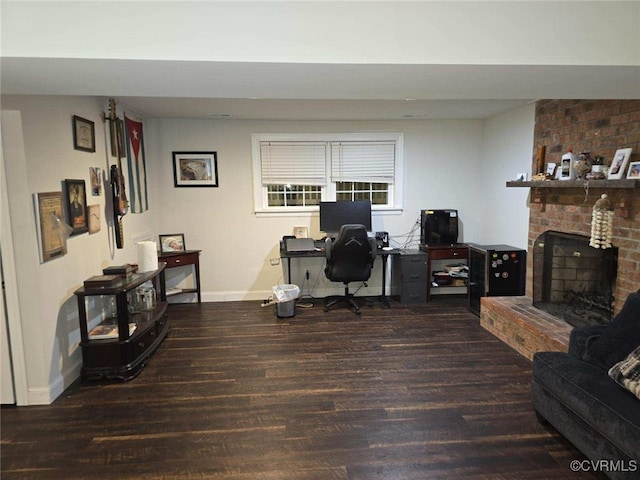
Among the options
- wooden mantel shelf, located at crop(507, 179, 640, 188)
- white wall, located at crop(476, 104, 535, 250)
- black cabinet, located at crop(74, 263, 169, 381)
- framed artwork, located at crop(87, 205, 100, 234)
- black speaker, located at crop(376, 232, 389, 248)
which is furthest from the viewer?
black speaker, located at crop(376, 232, 389, 248)

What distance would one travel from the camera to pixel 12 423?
2.46m

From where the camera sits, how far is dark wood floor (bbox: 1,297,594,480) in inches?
81.2

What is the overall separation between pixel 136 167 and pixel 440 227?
12.1ft

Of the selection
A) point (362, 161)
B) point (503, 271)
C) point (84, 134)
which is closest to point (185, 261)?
point (84, 134)

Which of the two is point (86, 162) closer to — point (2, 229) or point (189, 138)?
point (2, 229)

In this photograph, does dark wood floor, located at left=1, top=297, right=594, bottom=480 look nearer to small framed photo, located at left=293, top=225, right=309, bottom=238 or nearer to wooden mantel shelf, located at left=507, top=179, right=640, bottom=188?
wooden mantel shelf, located at left=507, top=179, right=640, bottom=188

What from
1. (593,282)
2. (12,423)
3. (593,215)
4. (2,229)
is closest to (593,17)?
(593,215)

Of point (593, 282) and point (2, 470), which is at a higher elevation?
point (593, 282)

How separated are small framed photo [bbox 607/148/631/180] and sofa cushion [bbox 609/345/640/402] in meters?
1.37

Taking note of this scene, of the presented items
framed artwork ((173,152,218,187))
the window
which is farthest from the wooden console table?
the window

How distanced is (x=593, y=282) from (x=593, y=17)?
226 centimetres

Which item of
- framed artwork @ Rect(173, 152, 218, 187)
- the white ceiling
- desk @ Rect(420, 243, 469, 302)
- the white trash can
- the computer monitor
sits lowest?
the white trash can

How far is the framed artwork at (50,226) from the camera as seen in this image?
261cm

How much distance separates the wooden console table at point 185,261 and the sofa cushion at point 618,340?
402 centimetres
